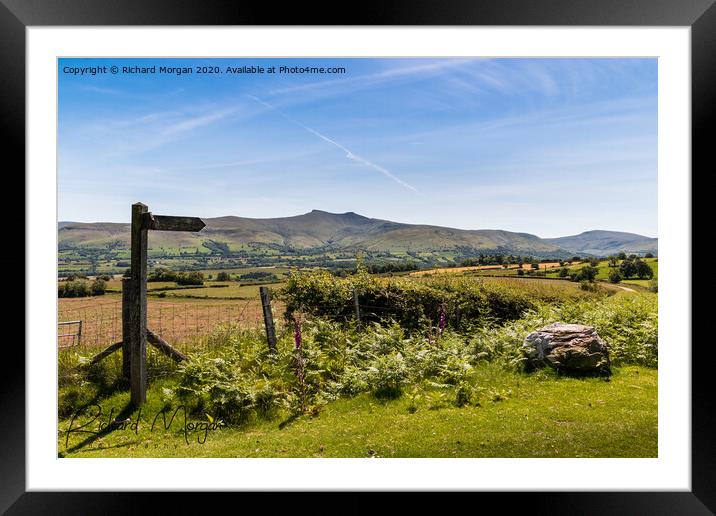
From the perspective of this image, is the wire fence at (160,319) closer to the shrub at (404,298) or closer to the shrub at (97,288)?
the shrub at (97,288)

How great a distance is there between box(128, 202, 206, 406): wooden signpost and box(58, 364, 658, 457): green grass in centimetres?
28

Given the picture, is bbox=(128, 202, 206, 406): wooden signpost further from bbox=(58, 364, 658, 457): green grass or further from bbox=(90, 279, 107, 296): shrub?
bbox=(90, 279, 107, 296): shrub

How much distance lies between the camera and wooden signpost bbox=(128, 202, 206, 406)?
4777mm

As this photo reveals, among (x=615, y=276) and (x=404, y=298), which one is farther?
(x=615, y=276)

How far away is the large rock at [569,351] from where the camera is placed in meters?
5.98

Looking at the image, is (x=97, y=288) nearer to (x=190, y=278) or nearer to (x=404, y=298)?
(x=190, y=278)

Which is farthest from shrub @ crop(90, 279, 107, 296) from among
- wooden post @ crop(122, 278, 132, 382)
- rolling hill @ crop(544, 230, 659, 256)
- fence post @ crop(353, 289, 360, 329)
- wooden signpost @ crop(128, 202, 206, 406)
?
rolling hill @ crop(544, 230, 659, 256)

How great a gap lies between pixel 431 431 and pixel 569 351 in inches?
114

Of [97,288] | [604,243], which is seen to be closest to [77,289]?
[97,288]
